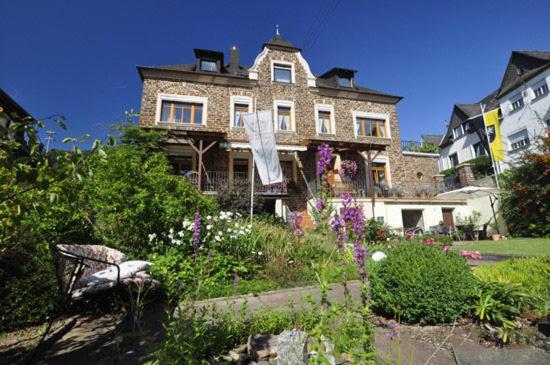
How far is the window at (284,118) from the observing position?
1441cm

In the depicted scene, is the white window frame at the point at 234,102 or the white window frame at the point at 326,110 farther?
the white window frame at the point at 326,110

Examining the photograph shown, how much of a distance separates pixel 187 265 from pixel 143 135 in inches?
346

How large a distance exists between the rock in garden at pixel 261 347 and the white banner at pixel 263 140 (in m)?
7.14

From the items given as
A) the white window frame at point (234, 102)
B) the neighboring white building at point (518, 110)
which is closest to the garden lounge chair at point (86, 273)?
the white window frame at point (234, 102)

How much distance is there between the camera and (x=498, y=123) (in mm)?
18812

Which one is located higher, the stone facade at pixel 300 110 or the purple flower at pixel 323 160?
the stone facade at pixel 300 110

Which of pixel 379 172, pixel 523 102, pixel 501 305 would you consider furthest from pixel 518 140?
pixel 501 305

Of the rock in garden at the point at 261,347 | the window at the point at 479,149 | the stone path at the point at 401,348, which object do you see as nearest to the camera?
the stone path at the point at 401,348

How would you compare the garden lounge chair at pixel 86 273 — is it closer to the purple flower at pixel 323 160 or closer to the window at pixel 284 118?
the purple flower at pixel 323 160

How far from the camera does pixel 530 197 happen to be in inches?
435

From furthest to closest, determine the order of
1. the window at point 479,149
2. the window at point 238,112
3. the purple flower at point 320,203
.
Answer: the window at point 479,149 < the window at point 238,112 < the purple flower at point 320,203

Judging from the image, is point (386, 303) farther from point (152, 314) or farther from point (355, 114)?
point (355, 114)

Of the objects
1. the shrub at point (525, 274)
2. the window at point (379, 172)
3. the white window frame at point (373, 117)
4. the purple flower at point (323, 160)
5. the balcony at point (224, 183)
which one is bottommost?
the shrub at point (525, 274)

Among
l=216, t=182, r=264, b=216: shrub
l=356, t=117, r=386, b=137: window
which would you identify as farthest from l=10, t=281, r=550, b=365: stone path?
l=356, t=117, r=386, b=137: window
